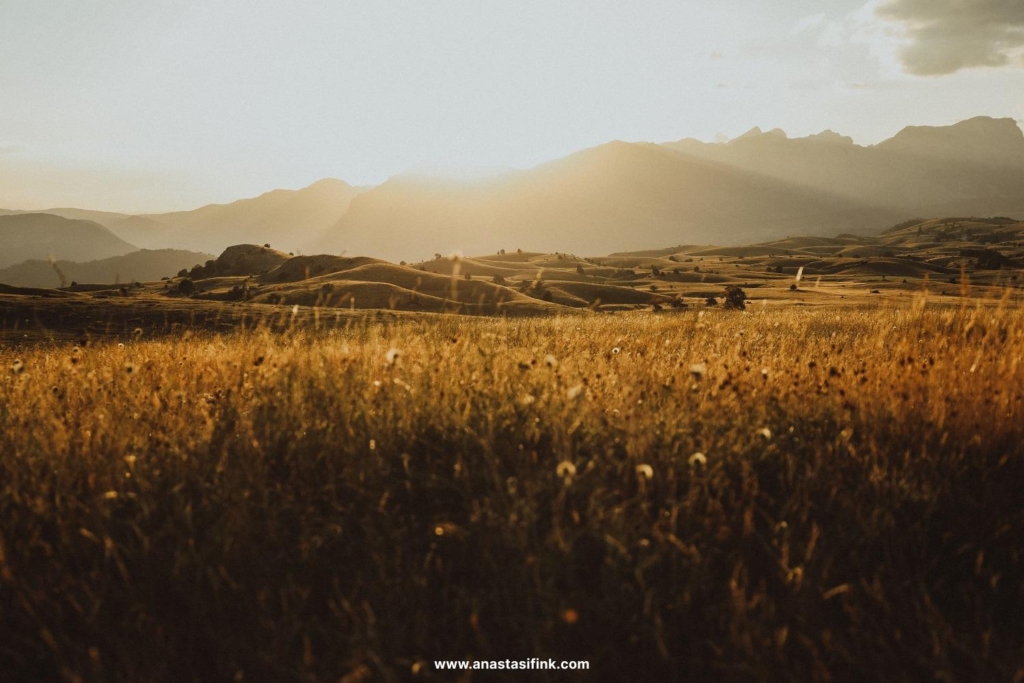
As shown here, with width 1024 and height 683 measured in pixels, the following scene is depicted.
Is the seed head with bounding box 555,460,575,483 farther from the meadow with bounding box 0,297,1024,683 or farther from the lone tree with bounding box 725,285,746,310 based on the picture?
the lone tree with bounding box 725,285,746,310

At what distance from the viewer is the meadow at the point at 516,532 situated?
2.33 meters

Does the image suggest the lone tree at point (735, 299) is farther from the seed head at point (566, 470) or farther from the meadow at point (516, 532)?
the seed head at point (566, 470)

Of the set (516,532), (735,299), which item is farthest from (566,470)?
(735,299)

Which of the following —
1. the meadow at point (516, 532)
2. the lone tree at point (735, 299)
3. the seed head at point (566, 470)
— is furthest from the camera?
the lone tree at point (735, 299)

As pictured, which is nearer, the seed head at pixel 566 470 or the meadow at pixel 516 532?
the meadow at pixel 516 532

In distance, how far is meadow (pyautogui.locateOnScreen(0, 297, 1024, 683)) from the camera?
2326 millimetres

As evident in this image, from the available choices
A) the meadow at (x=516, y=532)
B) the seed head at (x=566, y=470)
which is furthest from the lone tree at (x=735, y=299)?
the seed head at (x=566, y=470)

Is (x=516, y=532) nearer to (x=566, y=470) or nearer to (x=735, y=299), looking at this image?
(x=566, y=470)

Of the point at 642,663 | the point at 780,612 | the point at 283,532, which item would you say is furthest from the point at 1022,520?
the point at 283,532

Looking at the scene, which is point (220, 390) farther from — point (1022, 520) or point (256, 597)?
point (1022, 520)

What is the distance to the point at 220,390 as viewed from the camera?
181 inches

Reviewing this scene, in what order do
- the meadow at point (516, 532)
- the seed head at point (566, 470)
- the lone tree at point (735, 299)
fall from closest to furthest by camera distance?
the meadow at point (516, 532) < the seed head at point (566, 470) < the lone tree at point (735, 299)

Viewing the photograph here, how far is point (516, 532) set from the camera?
2.74m

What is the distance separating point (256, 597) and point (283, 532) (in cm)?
36
